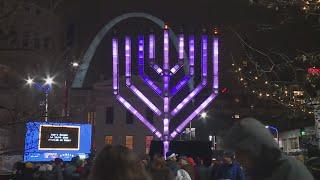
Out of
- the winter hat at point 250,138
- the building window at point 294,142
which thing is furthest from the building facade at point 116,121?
the winter hat at point 250,138

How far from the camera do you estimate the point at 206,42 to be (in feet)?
95.8

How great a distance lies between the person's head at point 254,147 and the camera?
7.26 ft

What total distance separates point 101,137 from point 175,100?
9.41m

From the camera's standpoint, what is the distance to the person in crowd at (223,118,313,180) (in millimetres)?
2213

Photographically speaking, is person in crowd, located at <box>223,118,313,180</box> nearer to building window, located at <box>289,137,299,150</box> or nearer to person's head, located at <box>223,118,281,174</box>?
person's head, located at <box>223,118,281,174</box>

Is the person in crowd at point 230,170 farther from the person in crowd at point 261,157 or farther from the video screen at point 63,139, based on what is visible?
the video screen at point 63,139

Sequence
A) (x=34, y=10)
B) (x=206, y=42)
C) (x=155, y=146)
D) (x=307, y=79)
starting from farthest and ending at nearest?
(x=206, y=42)
(x=155, y=146)
(x=307, y=79)
(x=34, y=10)

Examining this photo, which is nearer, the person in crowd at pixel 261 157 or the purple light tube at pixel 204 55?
the person in crowd at pixel 261 157

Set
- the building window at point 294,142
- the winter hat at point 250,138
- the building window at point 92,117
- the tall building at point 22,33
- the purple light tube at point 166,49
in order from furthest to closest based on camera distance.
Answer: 1. the building window at point 92,117
2. the building window at point 294,142
3. the purple light tube at point 166,49
4. the tall building at point 22,33
5. the winter hat at point 250,138

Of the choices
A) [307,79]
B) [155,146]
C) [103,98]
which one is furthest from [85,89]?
[307,79]

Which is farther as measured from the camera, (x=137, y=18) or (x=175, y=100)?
(x=137, y=18)

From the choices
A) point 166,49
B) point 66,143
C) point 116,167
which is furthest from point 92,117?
point 116,167

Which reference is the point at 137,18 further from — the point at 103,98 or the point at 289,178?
the point at 289,178

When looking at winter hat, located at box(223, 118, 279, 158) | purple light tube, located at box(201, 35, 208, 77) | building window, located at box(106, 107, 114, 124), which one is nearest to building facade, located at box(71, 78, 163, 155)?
building window, located at box(106, 107, 114, 124)
